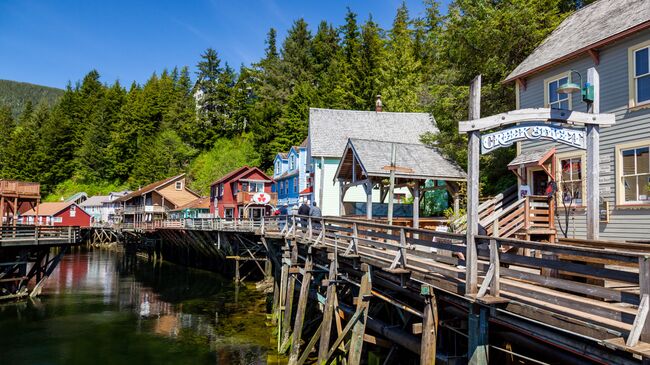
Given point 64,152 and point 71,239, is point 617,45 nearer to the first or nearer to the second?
point 71,239

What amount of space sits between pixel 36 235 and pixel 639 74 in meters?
29.5

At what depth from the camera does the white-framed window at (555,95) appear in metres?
15.7

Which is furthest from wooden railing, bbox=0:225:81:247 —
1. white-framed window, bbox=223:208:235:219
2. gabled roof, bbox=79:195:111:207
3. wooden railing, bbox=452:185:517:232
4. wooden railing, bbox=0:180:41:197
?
gabled roof, bbox=79:195:111:207

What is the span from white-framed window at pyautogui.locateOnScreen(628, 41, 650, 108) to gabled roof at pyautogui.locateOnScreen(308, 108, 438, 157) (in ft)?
65.4

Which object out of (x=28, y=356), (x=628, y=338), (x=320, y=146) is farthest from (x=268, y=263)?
(x=628, y=338)

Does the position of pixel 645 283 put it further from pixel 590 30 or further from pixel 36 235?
pixel 36 235

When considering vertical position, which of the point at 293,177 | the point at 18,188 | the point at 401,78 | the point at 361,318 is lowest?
the point at 361,318

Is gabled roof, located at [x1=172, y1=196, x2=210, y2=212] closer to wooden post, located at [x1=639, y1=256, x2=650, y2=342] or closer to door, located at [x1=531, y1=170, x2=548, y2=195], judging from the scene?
door, located at [x1=531, y1=170, x2=548, y2=195]

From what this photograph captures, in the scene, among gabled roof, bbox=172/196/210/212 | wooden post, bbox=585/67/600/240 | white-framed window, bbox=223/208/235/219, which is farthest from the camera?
gabled roof, bbox=172/196/210/212

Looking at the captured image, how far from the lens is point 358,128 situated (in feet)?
113

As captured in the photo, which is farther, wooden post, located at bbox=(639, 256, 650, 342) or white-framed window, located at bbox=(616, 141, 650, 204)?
white-framed window, located at bbox=(616, 141, 650, 204)

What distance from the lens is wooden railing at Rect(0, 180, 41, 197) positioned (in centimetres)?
3275

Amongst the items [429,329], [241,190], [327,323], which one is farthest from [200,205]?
[429,329]

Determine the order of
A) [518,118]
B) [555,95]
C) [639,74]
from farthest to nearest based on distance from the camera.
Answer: [555,95]
[639,74]
[518,118]
